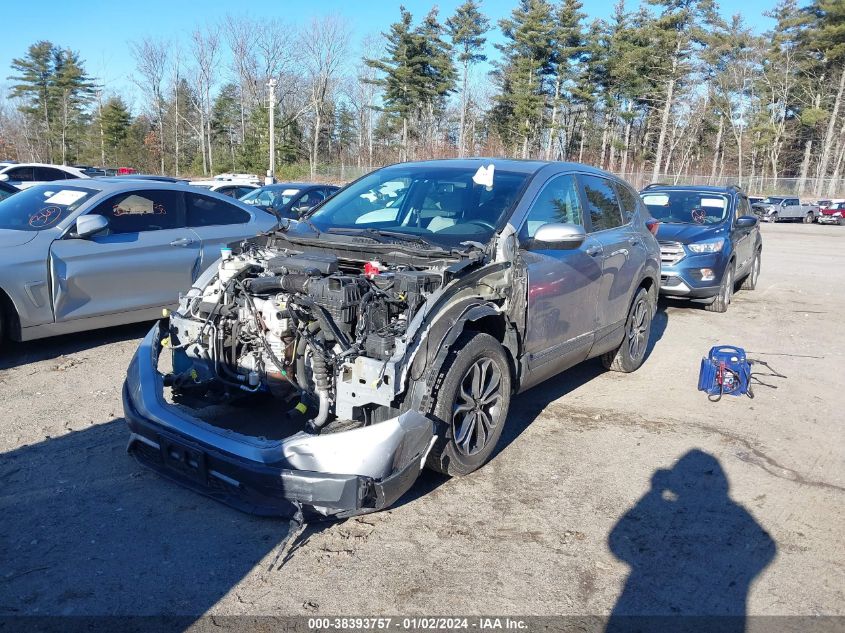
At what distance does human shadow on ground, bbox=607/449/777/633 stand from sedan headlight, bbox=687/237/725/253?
5738 millimetres

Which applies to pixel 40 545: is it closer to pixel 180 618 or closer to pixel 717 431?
pixel 180 618

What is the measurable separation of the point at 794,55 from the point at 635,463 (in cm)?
6239

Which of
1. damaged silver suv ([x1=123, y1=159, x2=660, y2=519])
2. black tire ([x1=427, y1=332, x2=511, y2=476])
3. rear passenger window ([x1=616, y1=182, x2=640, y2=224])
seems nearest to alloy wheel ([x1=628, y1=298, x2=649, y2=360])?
rear passenger window ([x1=616, y1=182, x2=640, y2=224])

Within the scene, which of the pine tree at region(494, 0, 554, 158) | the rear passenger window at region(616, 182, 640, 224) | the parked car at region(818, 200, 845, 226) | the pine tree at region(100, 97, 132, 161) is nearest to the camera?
the rear passenger window at region(616, 182, 640, 224)

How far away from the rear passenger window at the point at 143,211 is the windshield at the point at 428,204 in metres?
2.50

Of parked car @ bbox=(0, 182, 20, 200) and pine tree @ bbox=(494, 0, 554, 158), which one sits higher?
pine tree @ bbox=(494, 0, 554, 158)

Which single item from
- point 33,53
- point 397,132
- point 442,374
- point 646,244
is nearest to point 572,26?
point 397,132

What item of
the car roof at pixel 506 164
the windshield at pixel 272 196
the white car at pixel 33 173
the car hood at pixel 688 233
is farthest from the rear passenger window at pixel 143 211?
the white car at pixel 33 173

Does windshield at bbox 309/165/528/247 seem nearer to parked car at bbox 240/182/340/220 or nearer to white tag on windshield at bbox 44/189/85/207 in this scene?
white tag on windshield at bbox 44/189/85/207

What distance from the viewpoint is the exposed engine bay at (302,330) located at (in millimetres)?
3439

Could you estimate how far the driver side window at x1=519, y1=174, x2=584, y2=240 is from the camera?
4.55 metres

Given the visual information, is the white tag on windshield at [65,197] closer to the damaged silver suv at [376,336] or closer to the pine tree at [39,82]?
the damaged silver suv at [376,336]

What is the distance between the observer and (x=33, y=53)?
5866cm

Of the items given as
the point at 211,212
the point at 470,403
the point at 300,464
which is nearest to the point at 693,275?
the point at 211,212
